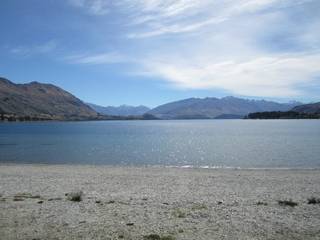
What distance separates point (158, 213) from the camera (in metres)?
16.2

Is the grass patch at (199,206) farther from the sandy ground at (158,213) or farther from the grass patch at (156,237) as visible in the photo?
the grass patch at (156,237)

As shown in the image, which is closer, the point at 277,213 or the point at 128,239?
the point at 128,239

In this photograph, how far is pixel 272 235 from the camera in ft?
A: 41.7

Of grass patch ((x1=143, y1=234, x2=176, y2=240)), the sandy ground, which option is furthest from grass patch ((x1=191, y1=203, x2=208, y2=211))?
grass patch ((x1=143, y1=234, x2=176, y2=240))

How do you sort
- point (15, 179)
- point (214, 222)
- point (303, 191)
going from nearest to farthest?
1. point (214, 222)
2. point (303, 191)
3. point (15, 179)

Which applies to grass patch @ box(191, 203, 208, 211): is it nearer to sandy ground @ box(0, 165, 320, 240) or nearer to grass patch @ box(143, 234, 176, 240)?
sandy ground @ box(0, 165, 320, 240)

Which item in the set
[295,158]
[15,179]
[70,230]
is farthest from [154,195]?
[295,158]

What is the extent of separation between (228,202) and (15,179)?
1947cm

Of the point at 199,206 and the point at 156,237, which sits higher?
the point at 156,237

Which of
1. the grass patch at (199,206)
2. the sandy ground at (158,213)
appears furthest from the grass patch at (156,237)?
the grass patch at (199,206)

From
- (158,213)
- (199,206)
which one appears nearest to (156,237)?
(158,213)

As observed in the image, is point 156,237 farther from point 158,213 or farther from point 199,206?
point 199,206

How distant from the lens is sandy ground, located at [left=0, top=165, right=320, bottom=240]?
13046mm

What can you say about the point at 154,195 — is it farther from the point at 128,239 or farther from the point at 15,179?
the point at 15,179
